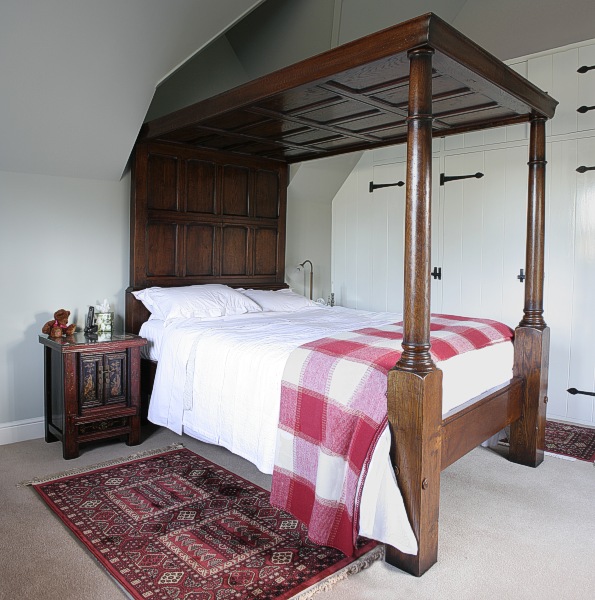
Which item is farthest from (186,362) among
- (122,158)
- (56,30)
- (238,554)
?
(56,30)

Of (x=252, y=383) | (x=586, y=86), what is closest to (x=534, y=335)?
(x=252, y=383)

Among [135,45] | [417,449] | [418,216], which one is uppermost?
[135,45]

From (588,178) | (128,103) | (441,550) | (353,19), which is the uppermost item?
(353,19)

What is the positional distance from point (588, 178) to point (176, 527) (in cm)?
362

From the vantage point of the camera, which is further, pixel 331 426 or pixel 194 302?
pixel 194 302

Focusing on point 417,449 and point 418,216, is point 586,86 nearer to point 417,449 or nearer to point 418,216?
point 418,216

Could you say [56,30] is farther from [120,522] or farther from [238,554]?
[238,554]

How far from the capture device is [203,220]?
436cm

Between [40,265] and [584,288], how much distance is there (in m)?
3.85

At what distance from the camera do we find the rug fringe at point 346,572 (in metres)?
1.96

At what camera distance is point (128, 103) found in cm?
341

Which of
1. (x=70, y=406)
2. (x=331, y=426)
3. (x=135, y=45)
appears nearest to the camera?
(x=331, y=426)

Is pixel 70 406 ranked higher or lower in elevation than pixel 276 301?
lower

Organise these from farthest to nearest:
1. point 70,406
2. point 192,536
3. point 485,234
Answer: point 485,234, point 70,406, point 192,536
